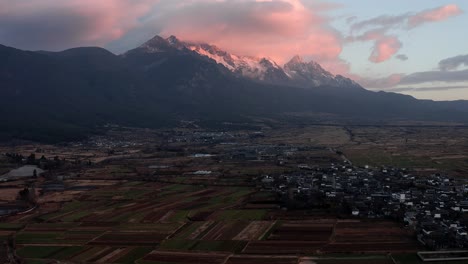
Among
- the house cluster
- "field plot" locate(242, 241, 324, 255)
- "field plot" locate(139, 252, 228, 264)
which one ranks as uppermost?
the house cluster

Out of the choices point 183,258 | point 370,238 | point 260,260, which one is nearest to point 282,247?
point 260,260

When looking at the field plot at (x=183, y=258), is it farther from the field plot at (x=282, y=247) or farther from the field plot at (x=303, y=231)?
the field plot at (x=303, y=231)

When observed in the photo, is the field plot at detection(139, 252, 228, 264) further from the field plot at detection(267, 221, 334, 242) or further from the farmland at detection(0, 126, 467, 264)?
the field plot at detection(267, 221, 334, 242)

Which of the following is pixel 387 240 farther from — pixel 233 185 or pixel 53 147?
pixel 53 147

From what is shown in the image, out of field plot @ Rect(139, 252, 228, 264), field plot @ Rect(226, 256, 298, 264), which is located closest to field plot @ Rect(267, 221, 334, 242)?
field plot @ Rect(226, 256, 298, 264)

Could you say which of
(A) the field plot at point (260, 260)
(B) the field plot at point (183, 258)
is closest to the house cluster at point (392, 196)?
(A) the field plot at point (260, 260)

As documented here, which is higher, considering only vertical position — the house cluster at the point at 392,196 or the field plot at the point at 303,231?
the house cluster at the point at 392,196

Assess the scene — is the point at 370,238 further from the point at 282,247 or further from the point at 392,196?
the point at 392,196

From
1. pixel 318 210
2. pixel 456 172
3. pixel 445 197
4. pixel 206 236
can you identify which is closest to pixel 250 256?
pixel 206 236
